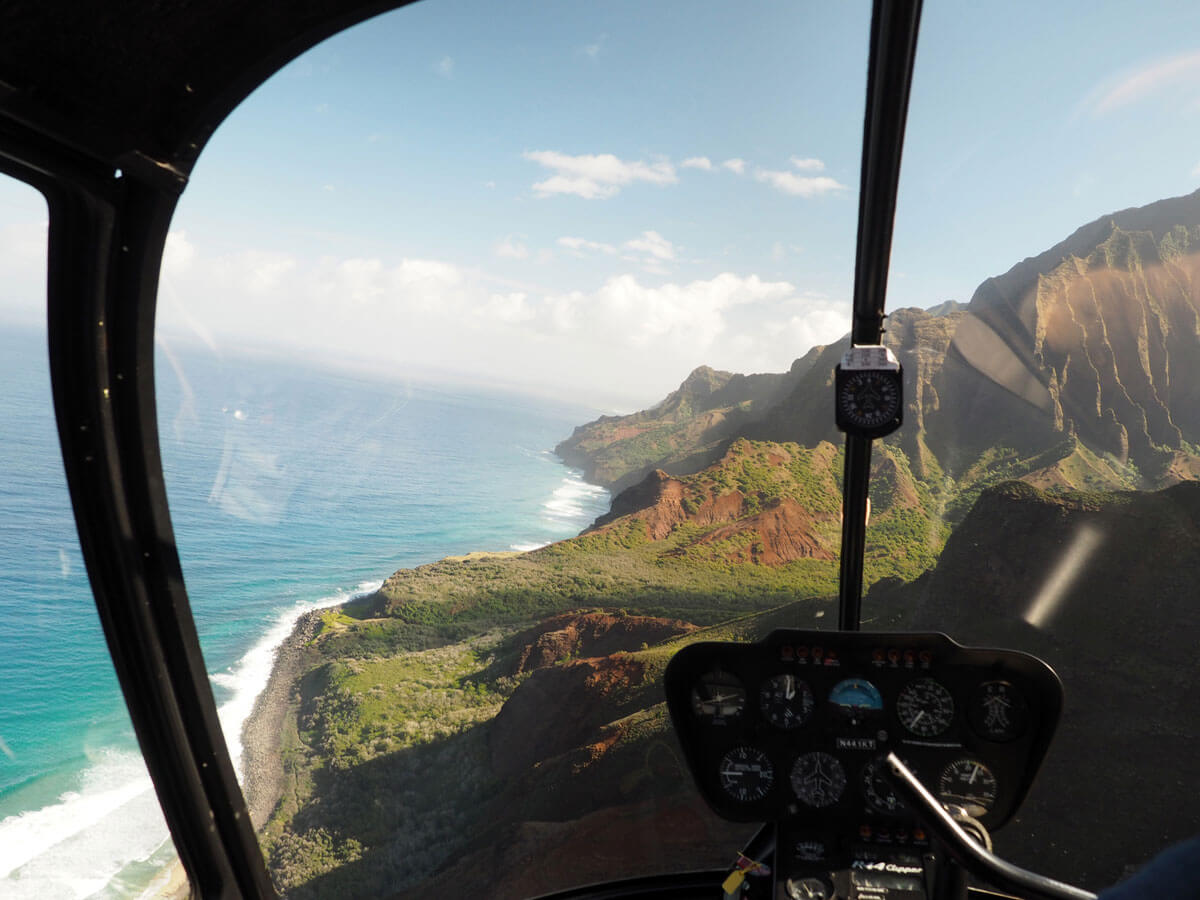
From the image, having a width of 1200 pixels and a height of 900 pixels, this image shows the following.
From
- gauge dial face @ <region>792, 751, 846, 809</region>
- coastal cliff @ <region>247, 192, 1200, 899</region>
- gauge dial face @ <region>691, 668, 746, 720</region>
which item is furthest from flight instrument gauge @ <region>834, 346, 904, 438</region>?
coastal cliff @ <region>247, 192, 1200, 899</region>

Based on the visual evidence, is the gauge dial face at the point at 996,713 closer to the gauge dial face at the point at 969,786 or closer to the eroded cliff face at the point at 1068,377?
the gauge dial face at the point at 969,786

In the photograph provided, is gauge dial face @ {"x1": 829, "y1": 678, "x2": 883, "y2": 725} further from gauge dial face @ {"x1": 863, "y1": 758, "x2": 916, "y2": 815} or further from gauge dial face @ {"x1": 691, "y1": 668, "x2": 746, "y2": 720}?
gauge dial face @ {"x1": 691, "y1": 668, "x2": 746, "y2": 720}

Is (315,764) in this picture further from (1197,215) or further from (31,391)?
(1197,215)

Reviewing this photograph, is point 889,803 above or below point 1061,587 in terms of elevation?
above

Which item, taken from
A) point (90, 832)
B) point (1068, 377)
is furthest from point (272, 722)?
point (1068, 377)

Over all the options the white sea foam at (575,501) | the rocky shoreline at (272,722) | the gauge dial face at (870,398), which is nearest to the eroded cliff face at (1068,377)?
the white sea foam at (575,501)

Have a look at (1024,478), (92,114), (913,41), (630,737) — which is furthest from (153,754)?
(1024,478)

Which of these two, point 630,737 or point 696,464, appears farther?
point 696,464
